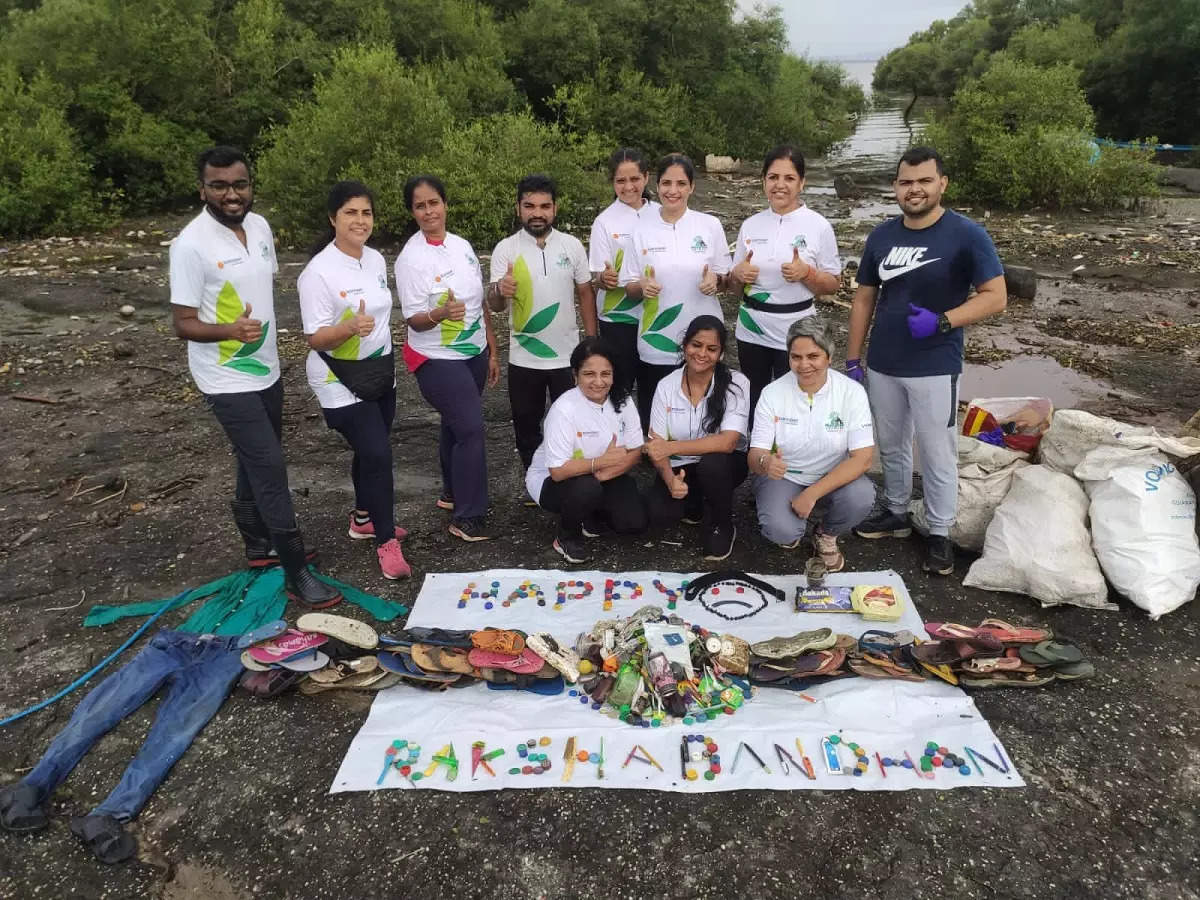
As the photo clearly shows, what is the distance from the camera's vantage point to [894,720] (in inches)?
120

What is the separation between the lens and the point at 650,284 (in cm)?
427

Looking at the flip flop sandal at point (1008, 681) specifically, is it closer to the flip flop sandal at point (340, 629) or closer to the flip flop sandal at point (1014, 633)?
the flip flop sandal at point (1014, 633)

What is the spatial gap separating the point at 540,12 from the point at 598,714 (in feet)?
85.8

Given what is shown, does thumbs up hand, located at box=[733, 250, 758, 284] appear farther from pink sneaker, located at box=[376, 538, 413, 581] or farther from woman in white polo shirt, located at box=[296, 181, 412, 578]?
pink sneaker, located at box=[376, 538, 413, 581]

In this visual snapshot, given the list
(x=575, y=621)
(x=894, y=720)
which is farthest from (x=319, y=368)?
(x=894, y=720)

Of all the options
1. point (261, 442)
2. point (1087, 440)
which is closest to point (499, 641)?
point (261, 442)

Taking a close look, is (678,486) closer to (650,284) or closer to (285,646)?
(650,284)

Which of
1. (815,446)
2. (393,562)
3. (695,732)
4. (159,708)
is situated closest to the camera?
(695,732)

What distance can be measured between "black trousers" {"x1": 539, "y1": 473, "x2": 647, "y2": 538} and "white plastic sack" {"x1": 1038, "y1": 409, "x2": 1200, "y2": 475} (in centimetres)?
220

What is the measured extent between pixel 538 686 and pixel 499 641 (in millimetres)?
246

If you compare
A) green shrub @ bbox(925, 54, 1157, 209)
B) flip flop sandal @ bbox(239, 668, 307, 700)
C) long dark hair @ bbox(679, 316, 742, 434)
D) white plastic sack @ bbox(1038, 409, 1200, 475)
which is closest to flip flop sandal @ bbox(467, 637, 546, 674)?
flip flop sandal @ bbox(239, 668, 307, 700)

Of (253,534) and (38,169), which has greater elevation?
(38,169)

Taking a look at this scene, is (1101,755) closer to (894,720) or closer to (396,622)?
(894,720)

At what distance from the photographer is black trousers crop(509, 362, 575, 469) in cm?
448
